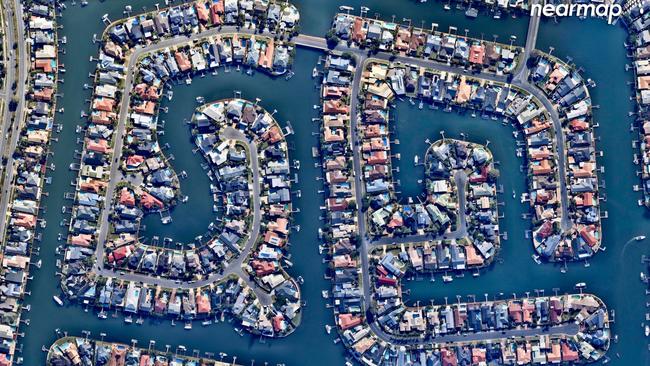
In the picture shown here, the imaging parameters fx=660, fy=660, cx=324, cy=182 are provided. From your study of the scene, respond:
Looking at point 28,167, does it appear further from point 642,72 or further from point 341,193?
point 642,72

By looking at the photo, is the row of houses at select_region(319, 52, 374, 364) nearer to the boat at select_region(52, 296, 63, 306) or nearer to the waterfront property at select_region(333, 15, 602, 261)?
the waterfront property at select_region(333, 15, 602, 261)

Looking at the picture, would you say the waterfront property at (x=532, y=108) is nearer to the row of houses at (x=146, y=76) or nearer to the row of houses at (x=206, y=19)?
the row of houses at (x=206, y=19)

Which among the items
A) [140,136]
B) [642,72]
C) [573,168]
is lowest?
[573,168]

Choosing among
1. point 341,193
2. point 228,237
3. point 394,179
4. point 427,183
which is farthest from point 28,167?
point 427,183

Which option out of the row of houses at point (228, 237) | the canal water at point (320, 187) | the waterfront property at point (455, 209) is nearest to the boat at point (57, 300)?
the canal water at point (320, 187)

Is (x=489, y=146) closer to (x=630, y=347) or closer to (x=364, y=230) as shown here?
(x=364, y=230)

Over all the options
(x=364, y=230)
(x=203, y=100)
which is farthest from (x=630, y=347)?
(x=203, y=100)
